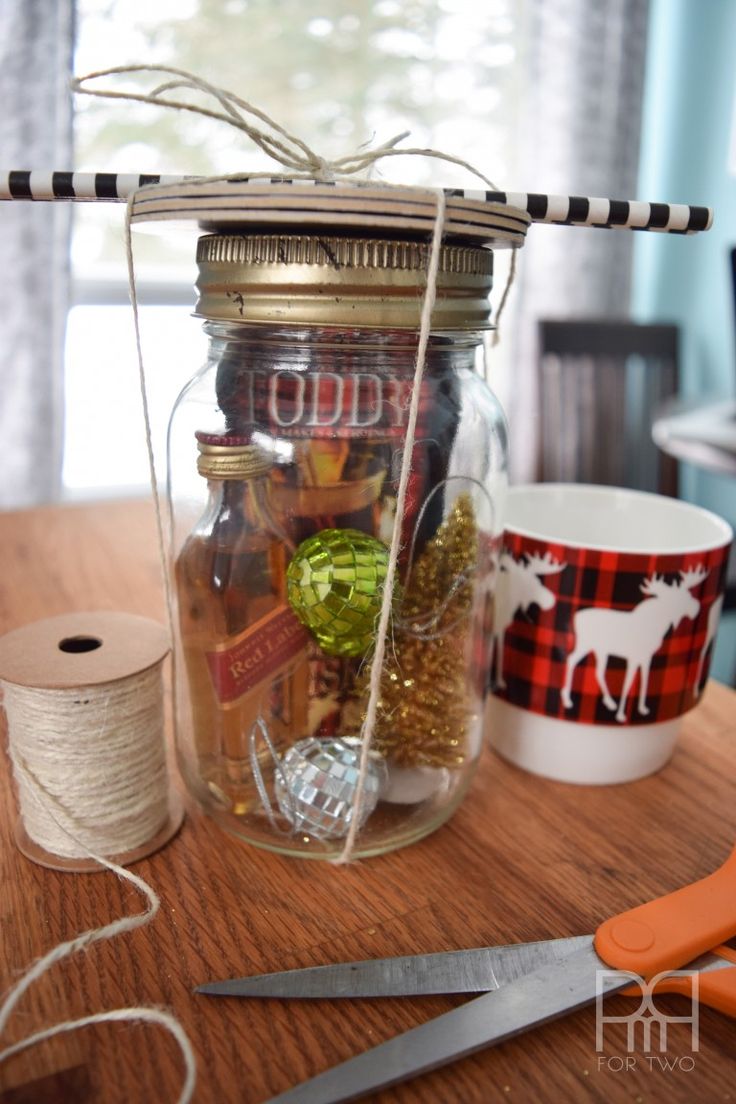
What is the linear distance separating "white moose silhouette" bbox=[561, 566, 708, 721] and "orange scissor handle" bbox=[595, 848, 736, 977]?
0.13m

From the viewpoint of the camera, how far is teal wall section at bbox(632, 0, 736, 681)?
6.09 ft

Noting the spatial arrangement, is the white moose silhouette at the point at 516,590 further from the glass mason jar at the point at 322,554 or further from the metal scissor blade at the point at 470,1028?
the metal scissor blade at the point at 470,1028

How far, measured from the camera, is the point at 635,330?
5.38ft

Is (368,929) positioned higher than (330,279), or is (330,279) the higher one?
(330,279)

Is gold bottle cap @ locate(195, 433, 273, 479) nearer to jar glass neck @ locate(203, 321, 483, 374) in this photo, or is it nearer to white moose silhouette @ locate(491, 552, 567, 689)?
jar glass neck @ locate(203, 321, 483, 374)

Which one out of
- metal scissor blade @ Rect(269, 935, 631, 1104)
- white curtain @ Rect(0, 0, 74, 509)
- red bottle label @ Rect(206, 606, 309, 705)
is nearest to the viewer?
metal scissor blade @ Rect(269, 935, 631, 1104)

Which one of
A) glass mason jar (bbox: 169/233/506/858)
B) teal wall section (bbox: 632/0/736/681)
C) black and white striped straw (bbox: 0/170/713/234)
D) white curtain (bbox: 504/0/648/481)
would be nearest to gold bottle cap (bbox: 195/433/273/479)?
glass mason jar (bbox: 169/233/506/858)

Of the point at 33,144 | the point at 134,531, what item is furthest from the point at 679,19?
the point at 134,531

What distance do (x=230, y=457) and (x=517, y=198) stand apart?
0.17m

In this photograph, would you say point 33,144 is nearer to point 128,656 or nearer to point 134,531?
point 134,531

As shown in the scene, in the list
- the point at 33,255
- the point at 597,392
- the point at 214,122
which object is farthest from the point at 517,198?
the point at 214,122

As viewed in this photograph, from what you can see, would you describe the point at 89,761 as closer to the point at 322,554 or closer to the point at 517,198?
the point at 322,554

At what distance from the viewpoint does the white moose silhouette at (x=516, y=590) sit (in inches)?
18.4

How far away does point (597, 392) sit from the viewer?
1.59 m
